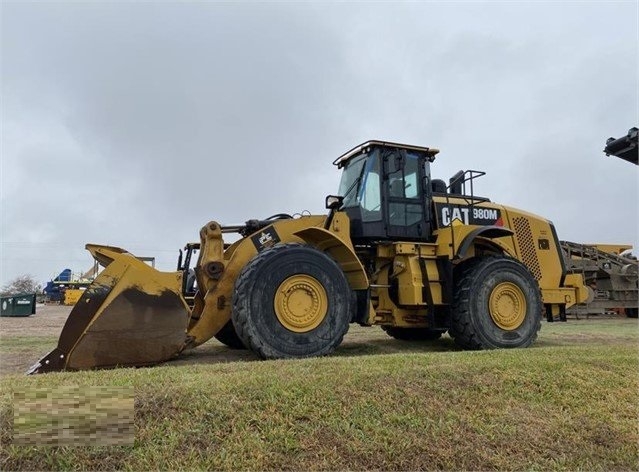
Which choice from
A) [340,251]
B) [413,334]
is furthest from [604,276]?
[340,251]

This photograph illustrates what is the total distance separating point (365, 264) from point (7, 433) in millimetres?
5558

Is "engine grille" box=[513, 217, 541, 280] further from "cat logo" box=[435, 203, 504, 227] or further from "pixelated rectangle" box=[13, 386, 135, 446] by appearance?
"pixelated rectangle" box=[13, 386, 135, 446]

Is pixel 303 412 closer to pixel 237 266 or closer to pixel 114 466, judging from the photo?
pixel 114 466

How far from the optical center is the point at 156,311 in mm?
5969

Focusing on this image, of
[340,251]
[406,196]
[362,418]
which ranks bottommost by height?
[362,418]

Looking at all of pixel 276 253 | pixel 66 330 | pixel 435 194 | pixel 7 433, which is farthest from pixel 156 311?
pixel 435 194

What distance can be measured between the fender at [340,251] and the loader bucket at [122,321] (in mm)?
1878

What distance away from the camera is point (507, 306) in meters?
8.01

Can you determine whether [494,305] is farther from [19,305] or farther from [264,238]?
[19,305]

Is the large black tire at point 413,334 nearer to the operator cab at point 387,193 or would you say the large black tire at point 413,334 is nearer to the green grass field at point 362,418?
the operator cab at point 387,193

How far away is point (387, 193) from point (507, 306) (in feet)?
8.11

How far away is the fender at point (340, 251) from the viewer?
23.1ft

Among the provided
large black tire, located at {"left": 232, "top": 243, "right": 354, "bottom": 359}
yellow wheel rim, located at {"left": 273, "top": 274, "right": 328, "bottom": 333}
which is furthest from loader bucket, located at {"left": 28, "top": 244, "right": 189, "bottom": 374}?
yellow wheel rim, located at {"left": 273, "top": 274, "right": 328, "bottom": 333}

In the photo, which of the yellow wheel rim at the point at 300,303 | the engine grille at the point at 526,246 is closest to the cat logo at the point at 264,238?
the yellow wheel rim at the point at 300,303
